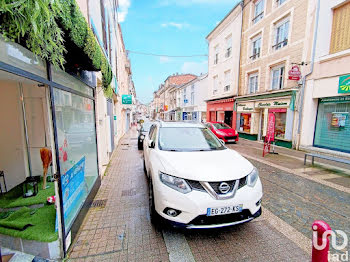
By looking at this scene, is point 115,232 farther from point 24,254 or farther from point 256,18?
point 256,18

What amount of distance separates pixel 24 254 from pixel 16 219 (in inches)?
25.5

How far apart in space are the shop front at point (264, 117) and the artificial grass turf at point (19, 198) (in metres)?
10.8

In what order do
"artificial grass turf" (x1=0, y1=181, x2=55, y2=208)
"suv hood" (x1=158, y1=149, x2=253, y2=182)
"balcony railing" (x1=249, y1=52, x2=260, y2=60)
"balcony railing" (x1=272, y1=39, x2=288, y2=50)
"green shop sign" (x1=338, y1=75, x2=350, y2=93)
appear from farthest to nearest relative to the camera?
"balcony railing" (x1=249, y1=52, x2=260, y2=60) → "balcony railing" (x1=272, y1=39, x2=288, y2=50) → "green shop sign" (x1=338, y1=75, x2=350, y2=93) → "artificial grass turf" (x1=0, y1=181, x2=55, y2=208) → "suv hood" (x1=158, y1=149, x2=253, y2=182)

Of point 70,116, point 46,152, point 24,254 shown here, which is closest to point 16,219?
point 24,254

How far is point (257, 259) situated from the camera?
2076mm

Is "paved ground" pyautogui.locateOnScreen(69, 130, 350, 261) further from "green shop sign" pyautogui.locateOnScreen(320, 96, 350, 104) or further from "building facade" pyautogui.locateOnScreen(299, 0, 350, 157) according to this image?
"green shop sign" pyautogui.locateOnScreen(320, 96, 350, 104)

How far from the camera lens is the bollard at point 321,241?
1202 millimetres

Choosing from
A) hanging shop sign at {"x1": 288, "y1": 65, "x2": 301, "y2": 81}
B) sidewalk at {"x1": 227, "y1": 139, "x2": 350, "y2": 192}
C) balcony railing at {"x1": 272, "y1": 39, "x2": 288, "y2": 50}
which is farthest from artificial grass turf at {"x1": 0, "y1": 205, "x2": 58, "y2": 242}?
balcony railing at {"x1": 272, "y1": 39, "x2": 288, "y2": 50}

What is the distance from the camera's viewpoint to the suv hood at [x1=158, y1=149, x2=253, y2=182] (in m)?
2.26


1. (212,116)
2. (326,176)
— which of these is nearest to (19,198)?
(326,176)

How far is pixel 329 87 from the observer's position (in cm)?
738

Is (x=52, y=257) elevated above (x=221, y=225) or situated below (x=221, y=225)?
below

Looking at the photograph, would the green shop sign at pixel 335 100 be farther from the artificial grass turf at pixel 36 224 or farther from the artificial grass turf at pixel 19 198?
the artificial grass turf at pixel 19 198

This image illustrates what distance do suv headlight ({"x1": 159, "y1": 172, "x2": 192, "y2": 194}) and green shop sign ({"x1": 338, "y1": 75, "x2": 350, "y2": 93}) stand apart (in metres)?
8.52
